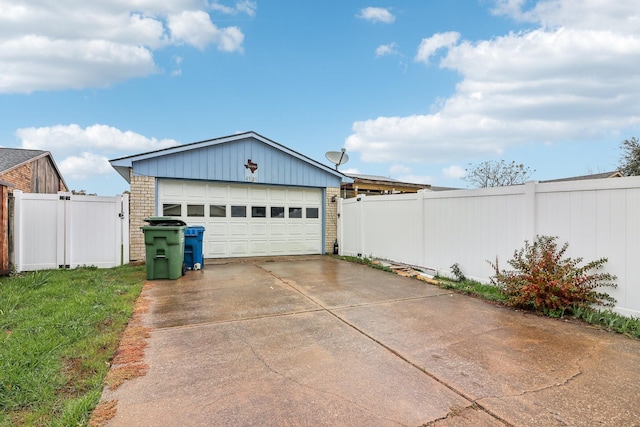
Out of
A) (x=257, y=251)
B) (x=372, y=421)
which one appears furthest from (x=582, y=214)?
(x=257, y=251)

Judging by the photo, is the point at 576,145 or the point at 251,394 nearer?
the point at 251,394

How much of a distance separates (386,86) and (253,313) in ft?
36.1

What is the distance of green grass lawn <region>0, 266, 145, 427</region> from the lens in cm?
219

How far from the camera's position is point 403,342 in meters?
3.49

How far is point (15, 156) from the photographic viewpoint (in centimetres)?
1451

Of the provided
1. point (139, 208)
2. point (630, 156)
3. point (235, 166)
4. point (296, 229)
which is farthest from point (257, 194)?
point (630, 156)

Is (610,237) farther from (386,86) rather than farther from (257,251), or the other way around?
(386,86)

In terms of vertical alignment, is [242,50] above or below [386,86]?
above

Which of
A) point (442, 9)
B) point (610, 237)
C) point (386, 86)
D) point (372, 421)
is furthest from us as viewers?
point (386, 86)

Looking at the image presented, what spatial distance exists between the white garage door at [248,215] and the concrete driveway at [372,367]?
5.27 metres

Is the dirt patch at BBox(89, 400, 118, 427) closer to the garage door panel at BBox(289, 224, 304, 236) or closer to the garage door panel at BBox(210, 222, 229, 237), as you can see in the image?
the garage door panel at BBox(210, 222, 229, 237)

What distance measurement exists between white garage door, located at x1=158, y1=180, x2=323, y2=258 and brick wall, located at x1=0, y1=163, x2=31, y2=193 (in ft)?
26.1

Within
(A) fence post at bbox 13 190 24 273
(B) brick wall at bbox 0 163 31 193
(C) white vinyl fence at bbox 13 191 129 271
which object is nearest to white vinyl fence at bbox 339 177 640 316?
(C) white vinyl fence at bbox 13 191 129 271

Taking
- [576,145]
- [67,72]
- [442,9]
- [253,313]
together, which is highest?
[442,9]
